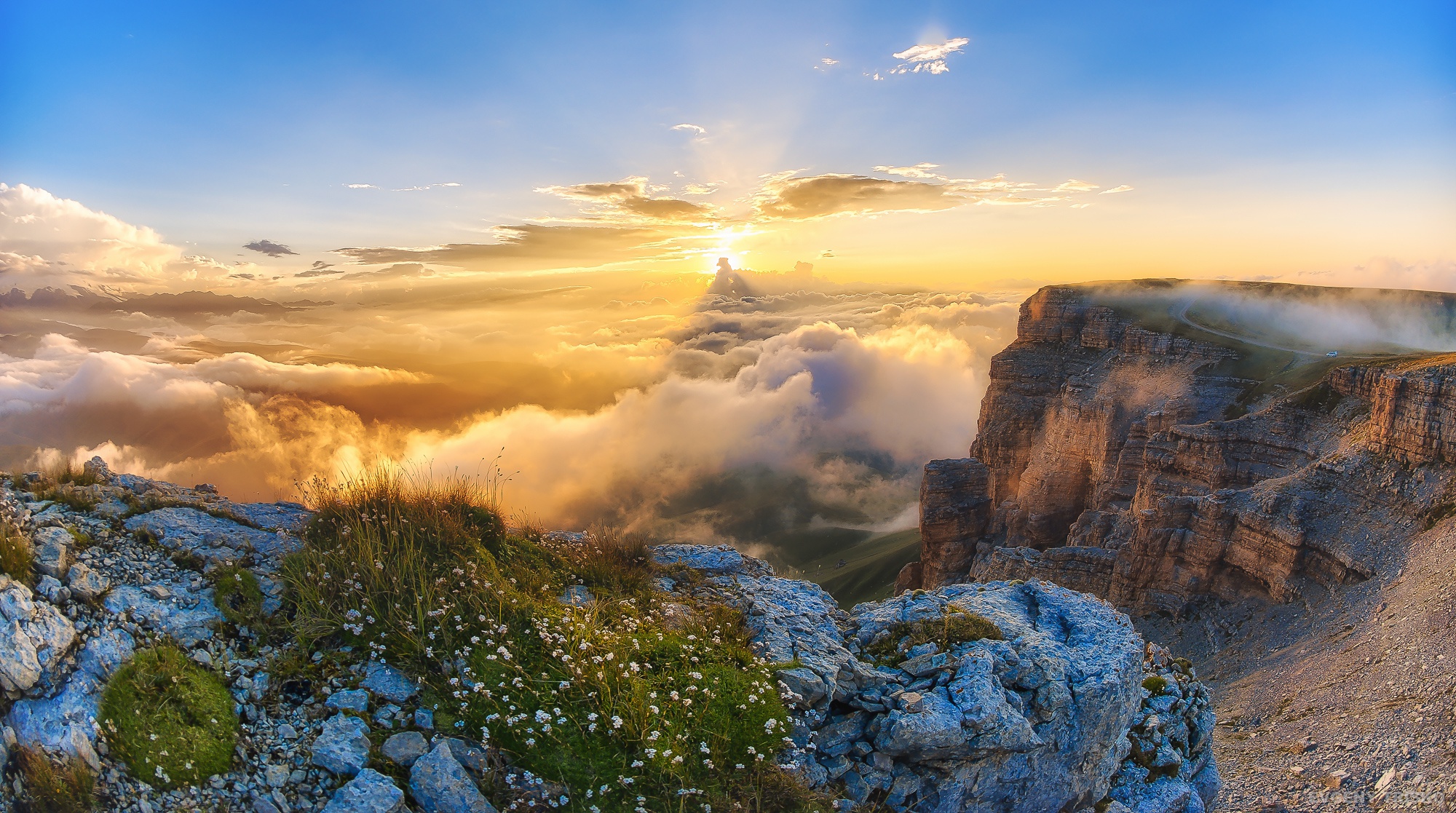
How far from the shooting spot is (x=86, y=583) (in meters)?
8.66

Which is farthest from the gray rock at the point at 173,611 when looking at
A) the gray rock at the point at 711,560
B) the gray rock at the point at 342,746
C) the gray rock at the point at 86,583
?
the gray rock at the point at 711,560

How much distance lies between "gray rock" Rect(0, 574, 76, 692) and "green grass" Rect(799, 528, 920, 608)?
112 m

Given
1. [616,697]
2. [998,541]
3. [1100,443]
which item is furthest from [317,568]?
[998,541]

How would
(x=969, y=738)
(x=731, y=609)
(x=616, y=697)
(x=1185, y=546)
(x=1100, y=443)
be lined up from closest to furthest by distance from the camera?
(x=616, y=697) < (x=969, y=738) < (x=731, y=609) < (x=1185, y=546) < (x=1100, y=443)

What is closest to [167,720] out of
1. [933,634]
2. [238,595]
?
[238,595]

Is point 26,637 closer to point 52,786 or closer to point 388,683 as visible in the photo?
point 52,786

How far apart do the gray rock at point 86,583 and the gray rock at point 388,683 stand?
11.4ft

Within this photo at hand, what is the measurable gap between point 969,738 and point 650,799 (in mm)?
5412

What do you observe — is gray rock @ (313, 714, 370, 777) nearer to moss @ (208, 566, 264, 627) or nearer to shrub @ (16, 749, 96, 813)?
shrub @ (16, 749, 96, 813)

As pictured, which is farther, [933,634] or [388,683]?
[933,634]

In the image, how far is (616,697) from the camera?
891 cm

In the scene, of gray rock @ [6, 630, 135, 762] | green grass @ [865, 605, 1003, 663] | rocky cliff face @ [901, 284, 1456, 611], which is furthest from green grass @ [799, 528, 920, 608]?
gray rock @ [6, 630, 135, 762]

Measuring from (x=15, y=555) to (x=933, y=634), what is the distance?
1343 cm

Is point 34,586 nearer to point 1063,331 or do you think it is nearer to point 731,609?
point 731,609
